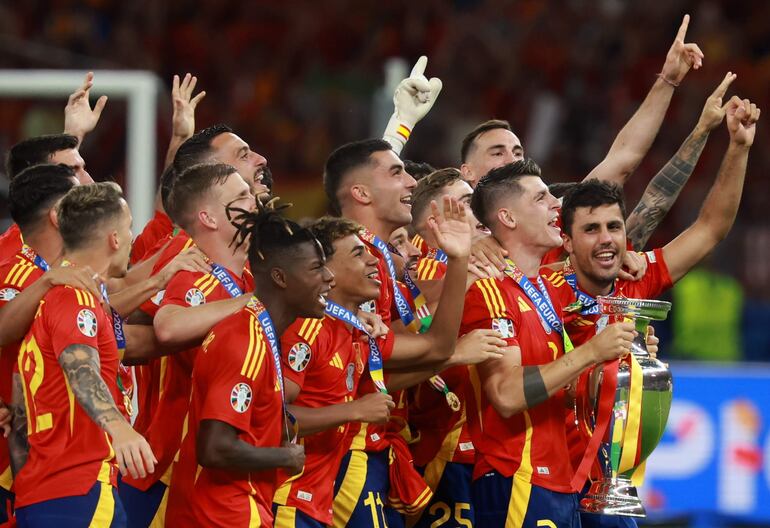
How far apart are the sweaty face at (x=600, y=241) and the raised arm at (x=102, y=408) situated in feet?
8.19

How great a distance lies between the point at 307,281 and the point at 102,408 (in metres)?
0.92

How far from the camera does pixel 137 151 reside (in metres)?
11.8

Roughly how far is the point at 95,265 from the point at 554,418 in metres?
2.19

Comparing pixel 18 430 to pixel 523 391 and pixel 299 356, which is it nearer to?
Answer: pixel 299 356

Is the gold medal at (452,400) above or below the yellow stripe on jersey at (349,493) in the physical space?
above

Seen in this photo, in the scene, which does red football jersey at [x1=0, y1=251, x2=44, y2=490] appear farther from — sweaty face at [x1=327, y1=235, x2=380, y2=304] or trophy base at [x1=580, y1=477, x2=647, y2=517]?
trophy base at [x1=580, y1=477, x2=647, y2=517]

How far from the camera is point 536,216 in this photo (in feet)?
22.0

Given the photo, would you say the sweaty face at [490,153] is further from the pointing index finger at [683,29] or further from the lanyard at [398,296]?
the lanyard at [398,296]

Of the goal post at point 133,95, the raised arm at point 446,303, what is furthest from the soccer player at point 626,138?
the goal post at point 133,95

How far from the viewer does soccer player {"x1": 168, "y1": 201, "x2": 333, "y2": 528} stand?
530 centimetres

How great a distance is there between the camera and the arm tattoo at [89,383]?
5.20m

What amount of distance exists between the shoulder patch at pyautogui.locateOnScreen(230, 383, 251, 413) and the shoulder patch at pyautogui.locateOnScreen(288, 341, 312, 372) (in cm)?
57

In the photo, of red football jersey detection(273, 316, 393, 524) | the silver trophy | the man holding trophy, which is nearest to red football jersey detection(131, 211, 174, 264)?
red football jersey detection(273, 316, 393, 524)

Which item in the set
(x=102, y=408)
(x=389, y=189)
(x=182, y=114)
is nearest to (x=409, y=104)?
(x=389, y=189)
